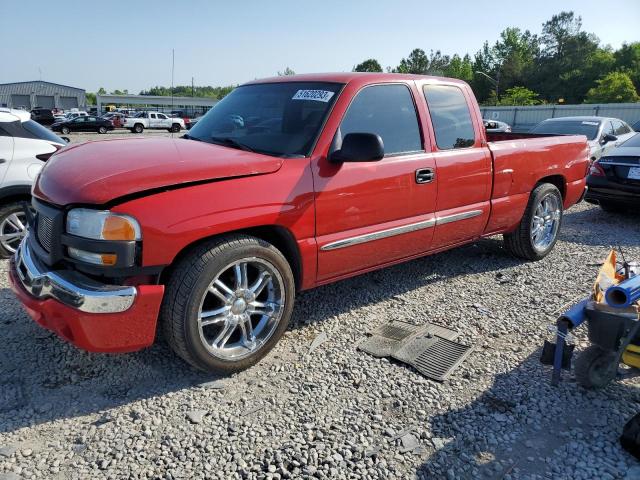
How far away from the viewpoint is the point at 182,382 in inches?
115

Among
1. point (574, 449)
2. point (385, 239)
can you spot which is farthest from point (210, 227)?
point (574, 449)

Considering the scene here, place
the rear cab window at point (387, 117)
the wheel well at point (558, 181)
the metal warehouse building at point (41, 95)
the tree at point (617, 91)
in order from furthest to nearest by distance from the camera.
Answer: the metal warehouse building at point (41, 95), the tree at point (617, 91), the wheel well at point (558, 181), the rear cab window at point (387, 117)

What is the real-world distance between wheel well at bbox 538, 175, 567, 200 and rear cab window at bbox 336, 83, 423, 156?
2.31 m

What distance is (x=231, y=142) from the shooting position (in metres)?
3.49

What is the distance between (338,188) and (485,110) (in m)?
38.7

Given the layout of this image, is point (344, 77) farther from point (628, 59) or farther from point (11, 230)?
point (628, 59)

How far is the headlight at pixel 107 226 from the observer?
249 centimetres

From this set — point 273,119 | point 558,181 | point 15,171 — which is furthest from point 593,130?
point 15,171

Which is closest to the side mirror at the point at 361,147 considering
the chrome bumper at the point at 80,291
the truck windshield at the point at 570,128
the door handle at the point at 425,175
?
the door handle at the point at 425,175

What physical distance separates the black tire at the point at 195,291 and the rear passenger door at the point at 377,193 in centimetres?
61

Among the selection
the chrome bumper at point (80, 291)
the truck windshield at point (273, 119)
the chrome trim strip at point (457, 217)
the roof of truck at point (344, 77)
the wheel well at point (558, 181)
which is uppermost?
the roof of truck at point (344, 77)

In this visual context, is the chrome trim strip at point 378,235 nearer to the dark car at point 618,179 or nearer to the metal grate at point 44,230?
the metal grate at point 44,230

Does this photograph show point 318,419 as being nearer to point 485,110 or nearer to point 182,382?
point 182,382

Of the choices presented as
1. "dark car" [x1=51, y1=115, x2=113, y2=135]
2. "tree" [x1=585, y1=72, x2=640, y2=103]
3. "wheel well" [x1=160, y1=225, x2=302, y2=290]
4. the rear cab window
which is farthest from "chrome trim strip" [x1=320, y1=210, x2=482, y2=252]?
"tree" [x1=585, y1=72, x2=640, y2=103]
